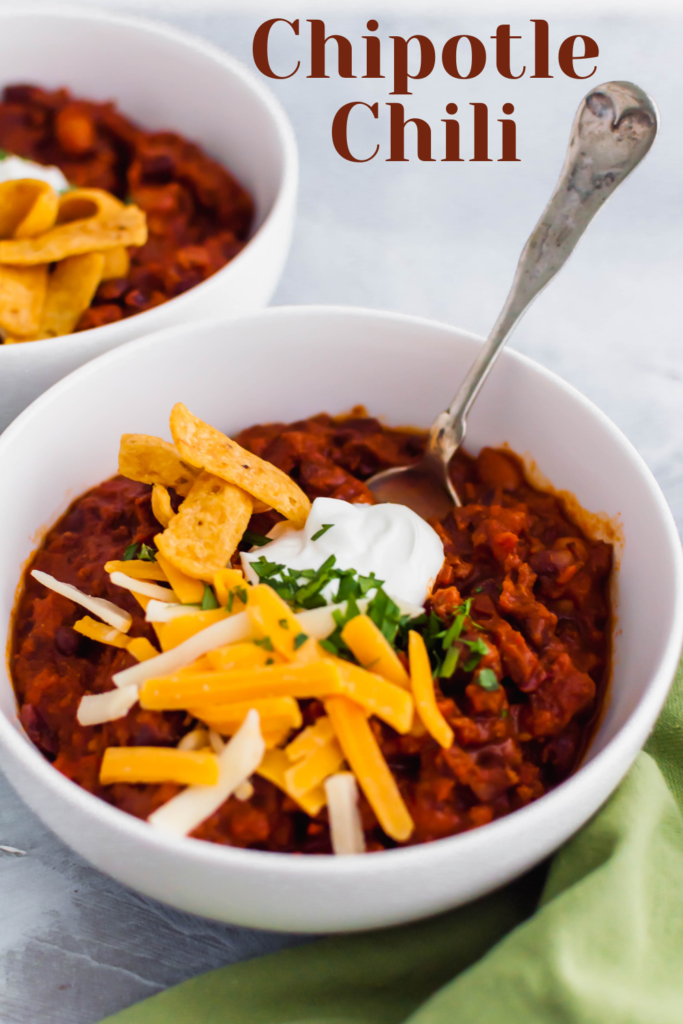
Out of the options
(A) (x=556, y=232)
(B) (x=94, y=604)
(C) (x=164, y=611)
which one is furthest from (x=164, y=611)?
(A) (x=556, y=232)

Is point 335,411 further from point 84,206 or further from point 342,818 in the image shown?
point 342,818

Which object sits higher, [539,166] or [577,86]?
[577,86]

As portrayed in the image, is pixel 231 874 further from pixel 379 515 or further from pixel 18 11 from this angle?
pixel 18 11

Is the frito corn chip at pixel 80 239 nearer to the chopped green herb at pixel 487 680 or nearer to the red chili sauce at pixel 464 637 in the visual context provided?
the red chili sauce at pixel 464 637

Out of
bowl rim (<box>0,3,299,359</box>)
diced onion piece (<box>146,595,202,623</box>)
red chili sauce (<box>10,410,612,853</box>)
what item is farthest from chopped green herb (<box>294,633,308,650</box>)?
bowl rim (<box>0,3,299,359</box>)

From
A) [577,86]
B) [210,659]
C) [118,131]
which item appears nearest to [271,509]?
[210,659]

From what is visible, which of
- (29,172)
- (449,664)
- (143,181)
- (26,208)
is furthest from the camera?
(143,181)

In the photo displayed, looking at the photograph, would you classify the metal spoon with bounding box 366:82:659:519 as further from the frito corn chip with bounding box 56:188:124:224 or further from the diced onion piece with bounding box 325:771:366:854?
the frito corn chip with bounding box 56:188:124:224
